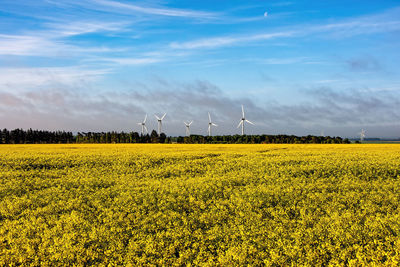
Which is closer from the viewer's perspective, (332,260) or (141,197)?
(332,260)

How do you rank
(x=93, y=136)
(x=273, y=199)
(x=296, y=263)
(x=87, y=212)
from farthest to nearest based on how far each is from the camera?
(x=93, y=136)
(x=273, y=199)
(x=87, y=212)
(x=296, y=263)

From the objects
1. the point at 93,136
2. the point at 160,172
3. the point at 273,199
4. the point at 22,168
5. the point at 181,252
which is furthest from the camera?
the point at 93,136

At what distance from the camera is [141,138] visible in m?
120

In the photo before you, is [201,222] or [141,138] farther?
[141,138]

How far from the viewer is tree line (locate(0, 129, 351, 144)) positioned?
311ft

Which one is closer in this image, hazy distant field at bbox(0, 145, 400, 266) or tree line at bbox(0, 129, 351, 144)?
hazy distant field at bbox(0, 145, 400, 266)

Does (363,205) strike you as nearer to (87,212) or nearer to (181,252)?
(181,252)

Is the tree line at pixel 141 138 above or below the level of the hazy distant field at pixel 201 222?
above

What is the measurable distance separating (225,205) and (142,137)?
4260 inches

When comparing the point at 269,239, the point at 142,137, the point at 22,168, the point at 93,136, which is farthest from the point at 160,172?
the point at 93,136

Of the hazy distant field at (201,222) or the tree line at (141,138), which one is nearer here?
the hazy distant field at (201,222)

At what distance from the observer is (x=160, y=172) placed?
2483 centimetres

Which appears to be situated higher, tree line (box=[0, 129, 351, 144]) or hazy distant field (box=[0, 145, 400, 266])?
tree line (box=[0, 129, 351, 144])

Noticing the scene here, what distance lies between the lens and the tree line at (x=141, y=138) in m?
94.7
